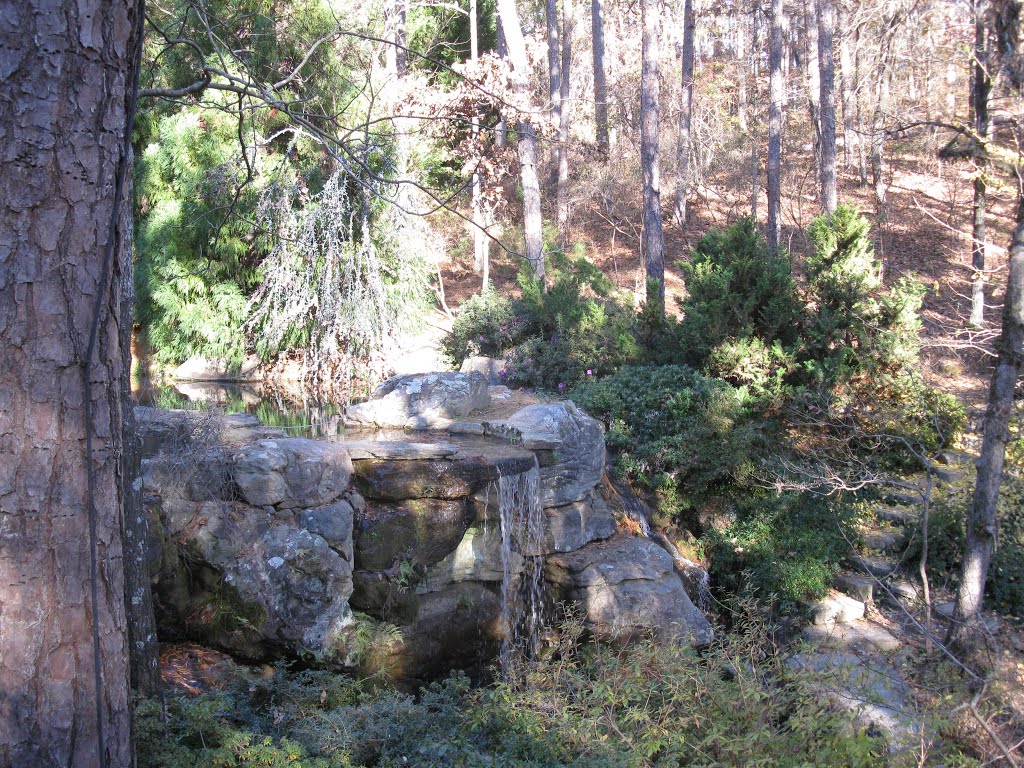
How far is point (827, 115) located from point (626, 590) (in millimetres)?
12558

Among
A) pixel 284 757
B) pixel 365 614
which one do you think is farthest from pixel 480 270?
pixel 284 757

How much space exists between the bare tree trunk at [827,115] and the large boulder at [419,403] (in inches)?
Result: 397

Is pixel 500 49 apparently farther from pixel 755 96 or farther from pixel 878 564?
pixel 878 564

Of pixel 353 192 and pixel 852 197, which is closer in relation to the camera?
pixel 353 192

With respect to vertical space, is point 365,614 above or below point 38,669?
below

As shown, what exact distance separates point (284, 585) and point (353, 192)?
866 cm

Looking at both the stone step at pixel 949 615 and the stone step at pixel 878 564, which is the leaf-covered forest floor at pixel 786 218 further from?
the stone step at pixel 949 615

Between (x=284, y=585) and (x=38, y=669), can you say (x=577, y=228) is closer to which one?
(x=284, y=585)

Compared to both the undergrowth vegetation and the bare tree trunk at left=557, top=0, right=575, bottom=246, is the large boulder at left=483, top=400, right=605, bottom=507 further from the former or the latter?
the bare tree trunk at left=557, top=0, right=575, bottom=246

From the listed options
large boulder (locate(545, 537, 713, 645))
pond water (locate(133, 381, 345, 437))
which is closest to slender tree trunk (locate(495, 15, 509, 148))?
pond water (locate(133, 381, 345, 437))

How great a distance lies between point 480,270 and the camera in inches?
740

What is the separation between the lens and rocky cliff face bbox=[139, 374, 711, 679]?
17.7ft

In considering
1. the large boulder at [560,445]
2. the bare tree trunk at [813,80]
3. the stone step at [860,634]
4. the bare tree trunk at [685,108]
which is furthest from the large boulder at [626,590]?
the bare tree trunk at [685,108]

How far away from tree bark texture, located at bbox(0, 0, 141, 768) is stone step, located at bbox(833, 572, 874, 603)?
296 inches
